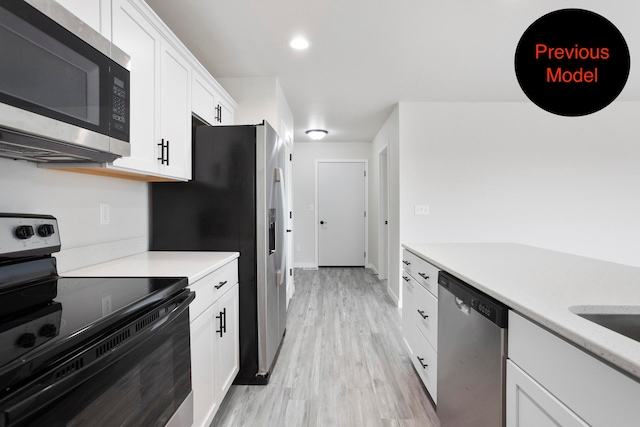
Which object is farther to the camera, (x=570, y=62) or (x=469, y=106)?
(x=469, y=106)

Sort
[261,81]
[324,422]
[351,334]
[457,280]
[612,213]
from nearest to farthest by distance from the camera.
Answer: [457,280], [324,422], [351,334], [261,81], [612,213]

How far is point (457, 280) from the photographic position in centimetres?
140

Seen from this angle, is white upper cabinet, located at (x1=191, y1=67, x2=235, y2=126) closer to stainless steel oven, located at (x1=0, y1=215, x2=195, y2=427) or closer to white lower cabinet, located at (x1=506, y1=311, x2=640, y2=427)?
stainless steel oven, located at (x1=0, y1=215, x2=195, y2=427)

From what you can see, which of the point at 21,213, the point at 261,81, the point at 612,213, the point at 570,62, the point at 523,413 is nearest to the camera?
the point at 523,413

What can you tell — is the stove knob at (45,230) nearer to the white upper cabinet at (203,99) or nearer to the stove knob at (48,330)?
the stove knob at (48,330)

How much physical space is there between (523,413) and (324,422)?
1.13 m

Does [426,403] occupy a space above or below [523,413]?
below

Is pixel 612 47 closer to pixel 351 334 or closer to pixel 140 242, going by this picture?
pixel 351 334

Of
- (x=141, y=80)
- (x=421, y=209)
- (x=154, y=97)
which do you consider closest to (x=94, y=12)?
(x=141, y=80)

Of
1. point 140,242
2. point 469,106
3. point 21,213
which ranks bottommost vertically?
point 140,242

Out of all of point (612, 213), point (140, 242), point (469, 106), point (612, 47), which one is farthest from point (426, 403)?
point (612, 213)

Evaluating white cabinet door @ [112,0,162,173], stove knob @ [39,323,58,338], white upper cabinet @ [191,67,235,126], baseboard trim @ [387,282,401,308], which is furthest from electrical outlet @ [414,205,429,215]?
stove knob @ [39,323,58,338]

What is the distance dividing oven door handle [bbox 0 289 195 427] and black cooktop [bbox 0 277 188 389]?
25 millimetres

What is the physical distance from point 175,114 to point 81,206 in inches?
27.9
